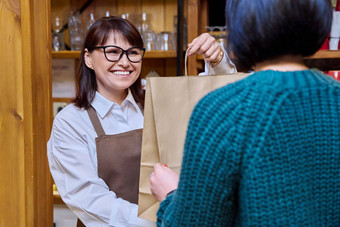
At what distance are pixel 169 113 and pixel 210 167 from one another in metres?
0.39

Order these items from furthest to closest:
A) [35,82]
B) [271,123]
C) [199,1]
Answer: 1. [199,1]
2. [35,82]
3. [271,123]

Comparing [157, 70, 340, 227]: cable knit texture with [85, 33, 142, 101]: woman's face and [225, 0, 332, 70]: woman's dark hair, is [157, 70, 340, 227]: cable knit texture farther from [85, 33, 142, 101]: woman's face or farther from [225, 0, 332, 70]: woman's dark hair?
[85, 33, 142, 101]: woman's face

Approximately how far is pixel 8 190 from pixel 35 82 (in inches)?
16.7

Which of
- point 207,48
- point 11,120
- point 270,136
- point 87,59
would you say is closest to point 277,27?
point 270,136

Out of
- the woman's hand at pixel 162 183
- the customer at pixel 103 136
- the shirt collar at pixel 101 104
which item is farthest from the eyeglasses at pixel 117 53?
the woman's hand at pixel 162 183

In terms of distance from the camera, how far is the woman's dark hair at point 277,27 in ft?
1.94

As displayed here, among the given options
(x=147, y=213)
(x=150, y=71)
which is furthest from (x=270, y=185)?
(x=150, y=71)

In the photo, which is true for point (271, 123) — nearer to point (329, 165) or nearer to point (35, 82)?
point (329, 165)

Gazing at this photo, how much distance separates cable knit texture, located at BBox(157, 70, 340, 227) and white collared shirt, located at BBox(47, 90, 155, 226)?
0.55 meters

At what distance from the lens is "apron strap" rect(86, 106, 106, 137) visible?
4.14 ft

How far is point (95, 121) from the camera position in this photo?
127cm

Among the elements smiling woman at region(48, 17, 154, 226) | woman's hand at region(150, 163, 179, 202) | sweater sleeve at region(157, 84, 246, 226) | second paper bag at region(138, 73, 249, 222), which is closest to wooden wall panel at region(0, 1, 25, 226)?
→ smiling woman at region(48, 17, 154, 226)

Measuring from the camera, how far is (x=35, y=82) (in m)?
1.45

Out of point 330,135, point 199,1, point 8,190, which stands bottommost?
point 8,190
